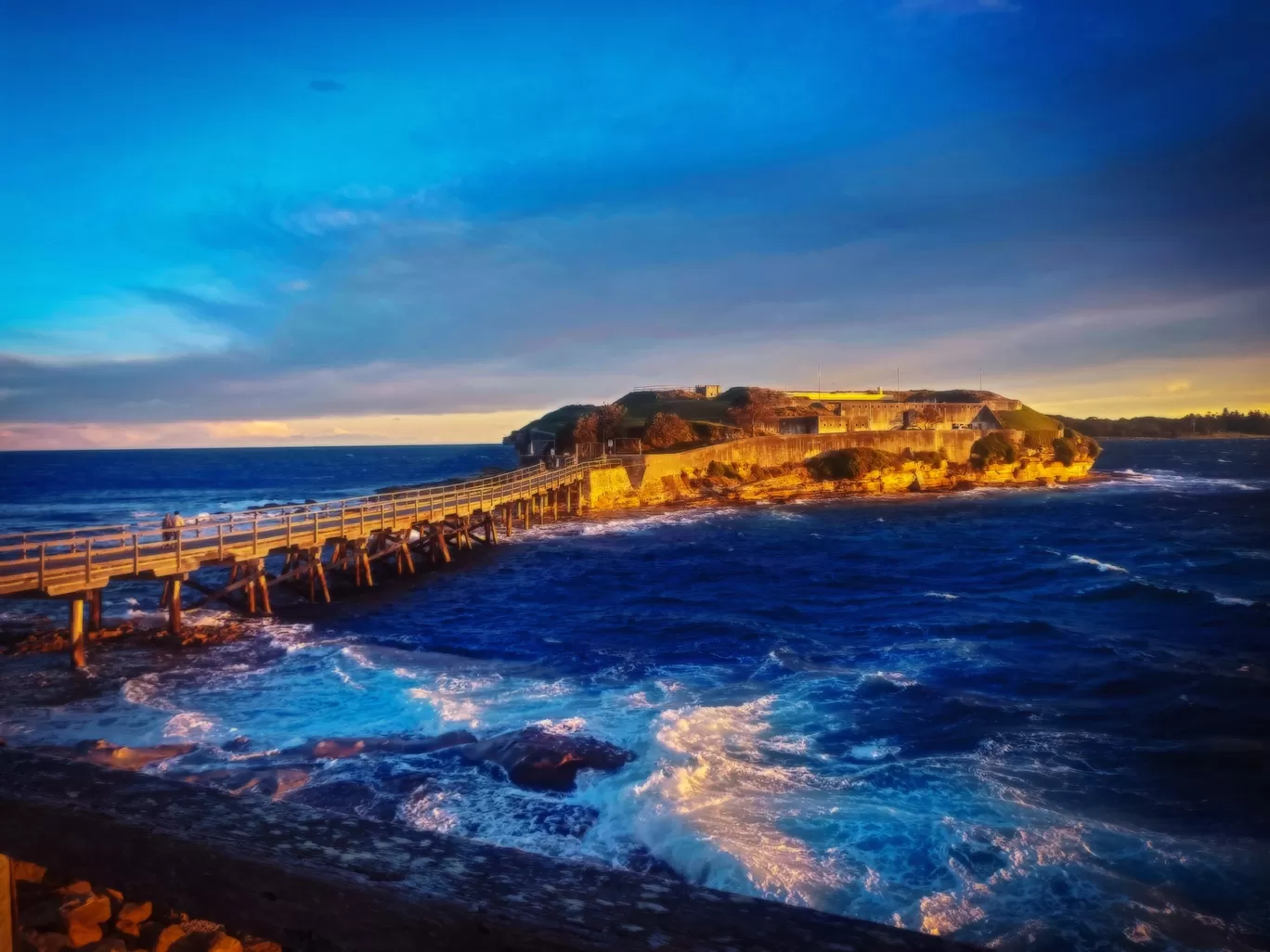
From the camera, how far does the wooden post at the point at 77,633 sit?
1786cm

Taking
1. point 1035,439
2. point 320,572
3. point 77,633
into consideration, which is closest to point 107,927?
point 77,633

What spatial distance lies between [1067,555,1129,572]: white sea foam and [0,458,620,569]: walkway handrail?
86.7ft

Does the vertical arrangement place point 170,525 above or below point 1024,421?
below

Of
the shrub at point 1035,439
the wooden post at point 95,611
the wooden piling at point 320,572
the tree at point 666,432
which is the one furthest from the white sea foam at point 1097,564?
the shrub at point 1035,439

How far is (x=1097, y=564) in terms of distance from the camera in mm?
33156

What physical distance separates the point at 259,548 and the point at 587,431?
149 ft

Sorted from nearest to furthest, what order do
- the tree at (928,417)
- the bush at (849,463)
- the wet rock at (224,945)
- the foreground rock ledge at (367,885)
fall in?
the foreground rock ledge at (367,885)
the wet rock at (224,945)
the bush at (849,463)
the tree at (928,417)

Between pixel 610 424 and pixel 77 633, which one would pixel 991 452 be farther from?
pixel 77 633

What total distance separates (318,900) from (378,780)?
8.86 m

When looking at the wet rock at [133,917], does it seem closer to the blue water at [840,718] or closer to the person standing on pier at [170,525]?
the blue water at [840,718]

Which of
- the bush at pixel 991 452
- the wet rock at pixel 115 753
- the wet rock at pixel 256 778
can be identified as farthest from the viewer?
the bush at pixel 991 452

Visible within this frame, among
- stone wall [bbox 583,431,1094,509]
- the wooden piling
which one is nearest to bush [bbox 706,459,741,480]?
stone wall [bbox 583,431,1094,509]

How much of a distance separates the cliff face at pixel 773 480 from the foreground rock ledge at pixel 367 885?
48.7 meters

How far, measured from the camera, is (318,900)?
10.7 feet
